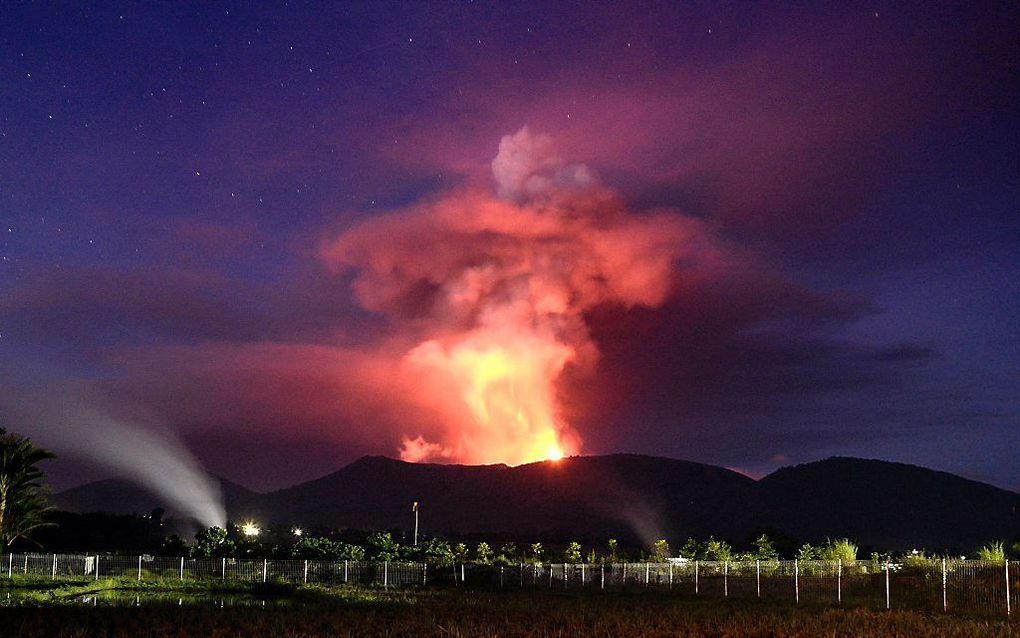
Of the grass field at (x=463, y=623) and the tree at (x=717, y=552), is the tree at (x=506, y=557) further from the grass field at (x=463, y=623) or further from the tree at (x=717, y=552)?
the grass field at (x=463, y=623)

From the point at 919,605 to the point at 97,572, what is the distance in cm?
4796

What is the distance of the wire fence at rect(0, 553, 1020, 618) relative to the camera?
3841 centimetres

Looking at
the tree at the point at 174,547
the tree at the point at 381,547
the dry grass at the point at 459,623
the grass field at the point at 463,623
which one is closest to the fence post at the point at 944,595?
the grass field at the point at 463,623

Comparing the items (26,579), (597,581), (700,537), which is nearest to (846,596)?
(597,581)

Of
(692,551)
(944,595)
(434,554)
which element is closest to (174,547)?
(434,554)

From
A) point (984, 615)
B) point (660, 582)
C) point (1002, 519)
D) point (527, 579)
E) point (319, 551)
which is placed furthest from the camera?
point (1002, 519)

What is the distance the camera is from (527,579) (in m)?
57.7

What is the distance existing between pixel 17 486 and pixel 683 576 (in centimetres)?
4498

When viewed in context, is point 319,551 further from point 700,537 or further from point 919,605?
point 700,537

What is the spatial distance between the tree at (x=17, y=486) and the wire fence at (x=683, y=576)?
97.6 inches

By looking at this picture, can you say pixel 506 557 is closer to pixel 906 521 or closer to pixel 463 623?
pixel 463 623

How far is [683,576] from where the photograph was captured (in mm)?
54844

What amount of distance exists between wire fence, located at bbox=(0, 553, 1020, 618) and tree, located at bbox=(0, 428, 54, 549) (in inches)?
97.6

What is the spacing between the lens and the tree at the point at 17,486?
219 feet
